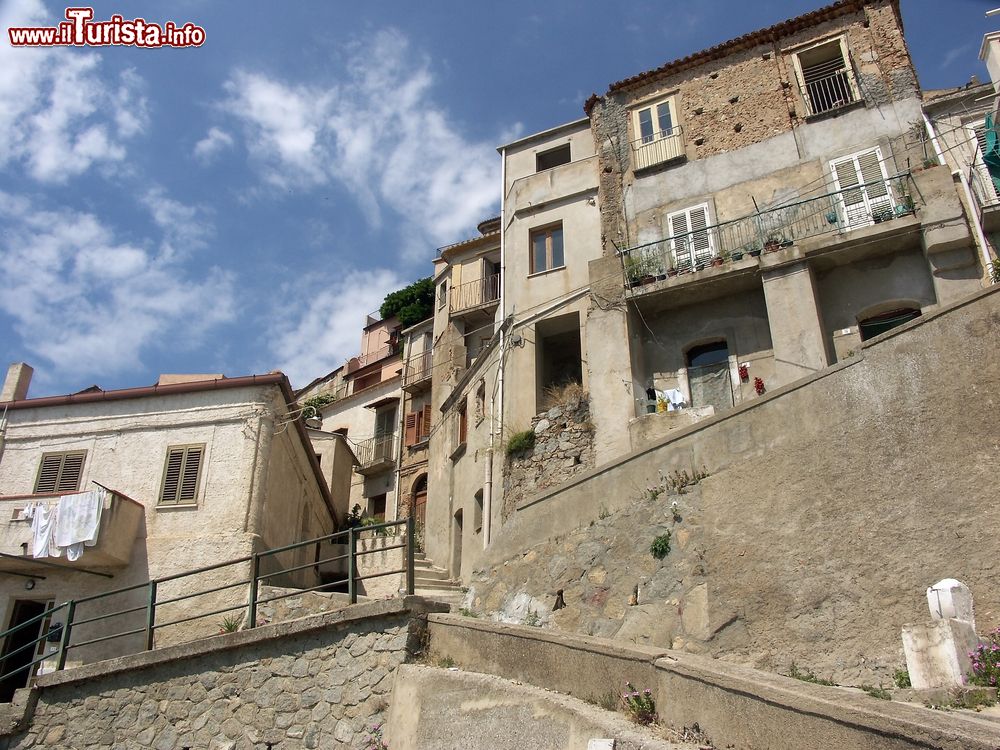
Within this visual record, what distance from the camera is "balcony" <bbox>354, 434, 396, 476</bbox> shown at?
3344 cm

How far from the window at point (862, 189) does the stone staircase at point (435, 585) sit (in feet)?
35.9

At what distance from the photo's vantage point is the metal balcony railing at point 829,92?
59.2 ft

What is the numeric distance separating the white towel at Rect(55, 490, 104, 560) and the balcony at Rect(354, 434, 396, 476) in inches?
742

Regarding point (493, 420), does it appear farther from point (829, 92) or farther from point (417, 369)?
point (417, 369)

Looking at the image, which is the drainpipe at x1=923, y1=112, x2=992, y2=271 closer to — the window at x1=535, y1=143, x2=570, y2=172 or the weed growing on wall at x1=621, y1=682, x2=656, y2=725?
the window at x1=535, y1=143, x2=570, y2=172

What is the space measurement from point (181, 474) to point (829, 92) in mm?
17047

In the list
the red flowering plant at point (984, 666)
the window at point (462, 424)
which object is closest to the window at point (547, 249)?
the window at point (462, 424)

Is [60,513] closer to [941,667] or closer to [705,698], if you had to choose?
[705,698]

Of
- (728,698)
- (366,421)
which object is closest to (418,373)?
(366,421)

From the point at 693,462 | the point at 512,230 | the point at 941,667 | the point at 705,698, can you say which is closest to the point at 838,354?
the point at 693,462

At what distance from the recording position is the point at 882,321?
15594mm

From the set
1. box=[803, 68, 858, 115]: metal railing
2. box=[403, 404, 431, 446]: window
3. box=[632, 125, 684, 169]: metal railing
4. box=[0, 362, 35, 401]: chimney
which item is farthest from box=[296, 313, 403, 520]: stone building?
box=[803, 68, 858, 115]: metal railing

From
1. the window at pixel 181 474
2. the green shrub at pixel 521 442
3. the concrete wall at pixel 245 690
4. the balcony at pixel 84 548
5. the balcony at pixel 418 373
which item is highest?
the balcony at pixel 418 373

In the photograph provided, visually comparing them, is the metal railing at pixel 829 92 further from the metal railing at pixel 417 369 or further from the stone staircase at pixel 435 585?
the metal railing at pixel 417 369
